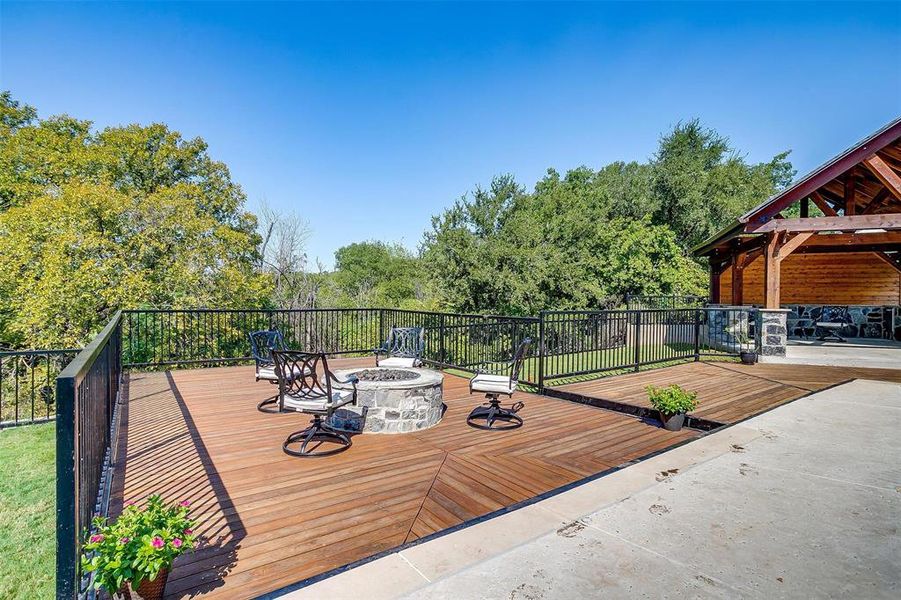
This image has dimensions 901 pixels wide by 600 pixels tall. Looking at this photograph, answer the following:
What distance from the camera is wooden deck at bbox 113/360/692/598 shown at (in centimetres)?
221

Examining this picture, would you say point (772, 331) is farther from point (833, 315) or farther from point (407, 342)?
point (407, 342)

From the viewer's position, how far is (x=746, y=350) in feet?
30.4

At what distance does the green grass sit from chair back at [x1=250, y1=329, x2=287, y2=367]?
6.93 feet

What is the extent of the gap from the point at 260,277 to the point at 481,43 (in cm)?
961

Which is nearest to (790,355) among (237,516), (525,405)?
(525,405)

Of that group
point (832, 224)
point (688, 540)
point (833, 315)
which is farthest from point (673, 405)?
point (833, 315)

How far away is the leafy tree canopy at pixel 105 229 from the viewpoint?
35.2 feet

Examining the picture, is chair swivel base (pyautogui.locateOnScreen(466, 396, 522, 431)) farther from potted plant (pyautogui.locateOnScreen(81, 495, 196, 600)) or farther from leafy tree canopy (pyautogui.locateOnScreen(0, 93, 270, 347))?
leafy tree canopy (pyautogui.locateOnScreen(0, 93, 270, 347))

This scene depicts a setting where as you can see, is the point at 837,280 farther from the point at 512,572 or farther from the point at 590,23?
the point at 512,572

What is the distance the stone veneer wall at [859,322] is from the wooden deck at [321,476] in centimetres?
1178

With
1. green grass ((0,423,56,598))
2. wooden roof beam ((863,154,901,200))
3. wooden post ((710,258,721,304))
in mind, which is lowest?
green grass ((0,423,56,598))

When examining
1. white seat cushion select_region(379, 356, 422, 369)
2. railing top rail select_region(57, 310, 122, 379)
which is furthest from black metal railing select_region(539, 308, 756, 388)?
railing top rail select_region(57, 310, 122, 379)

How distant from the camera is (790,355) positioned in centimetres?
940

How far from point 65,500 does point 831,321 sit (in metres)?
16.9
